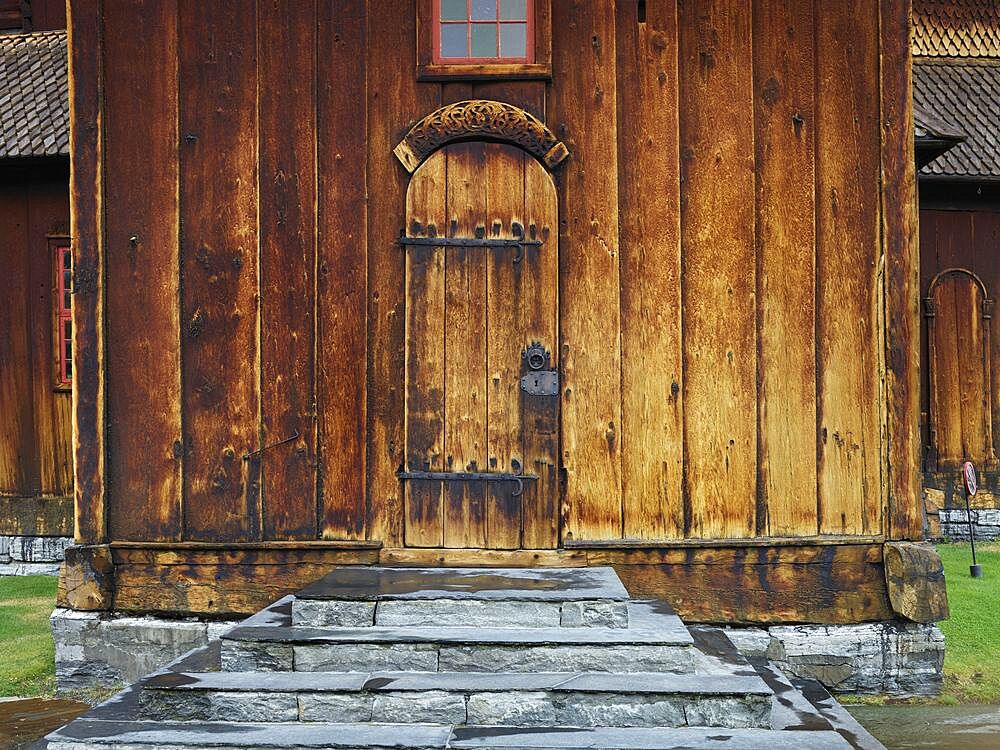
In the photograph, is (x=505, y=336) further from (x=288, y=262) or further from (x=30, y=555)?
(x=30, y=555)

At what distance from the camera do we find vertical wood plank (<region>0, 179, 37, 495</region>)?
1037 cm

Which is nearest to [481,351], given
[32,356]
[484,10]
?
[484,10]

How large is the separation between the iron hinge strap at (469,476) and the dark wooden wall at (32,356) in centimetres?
583

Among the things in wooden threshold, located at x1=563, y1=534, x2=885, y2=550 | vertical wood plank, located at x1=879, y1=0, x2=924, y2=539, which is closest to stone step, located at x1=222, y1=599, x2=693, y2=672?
wooden threshold, located at x1=563, y1=534, x2=885, y2=550

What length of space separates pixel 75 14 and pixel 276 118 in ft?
4.17

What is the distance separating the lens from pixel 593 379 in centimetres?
586

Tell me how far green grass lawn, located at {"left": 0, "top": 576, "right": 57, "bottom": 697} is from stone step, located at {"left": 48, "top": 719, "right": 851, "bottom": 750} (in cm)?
238

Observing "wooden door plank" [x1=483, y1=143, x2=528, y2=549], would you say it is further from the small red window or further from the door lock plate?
the small red window

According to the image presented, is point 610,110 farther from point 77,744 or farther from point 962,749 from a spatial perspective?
point 77,744

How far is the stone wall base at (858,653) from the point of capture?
5.78 metres

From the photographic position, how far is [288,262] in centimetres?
593

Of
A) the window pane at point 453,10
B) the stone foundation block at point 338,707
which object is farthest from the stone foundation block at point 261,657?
the window pane at point 453,10

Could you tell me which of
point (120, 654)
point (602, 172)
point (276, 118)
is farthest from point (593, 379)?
point (120, 654)

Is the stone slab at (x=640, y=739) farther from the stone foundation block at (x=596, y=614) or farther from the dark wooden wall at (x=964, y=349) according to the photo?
the dark wooden wall at (x=964, y=349)
